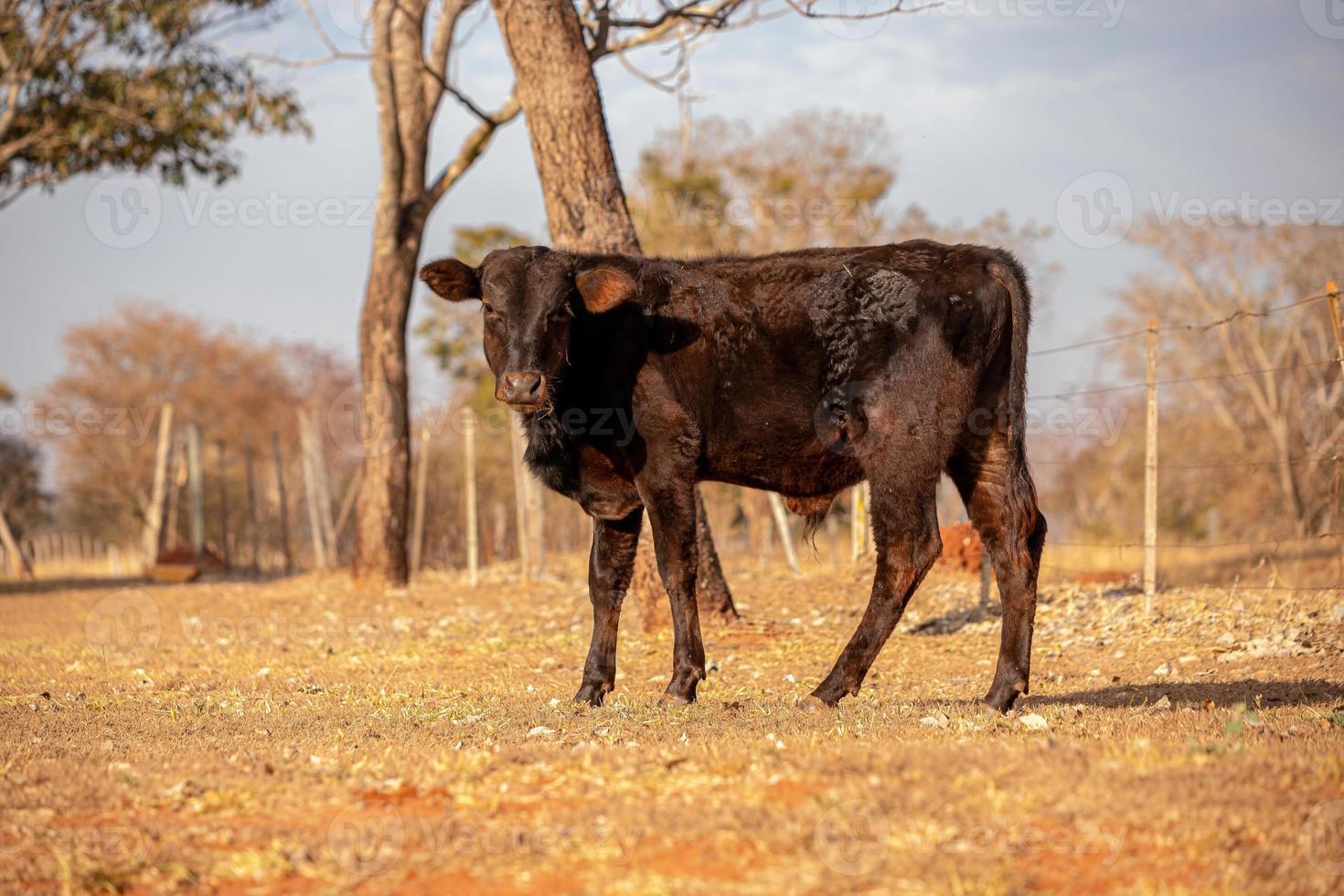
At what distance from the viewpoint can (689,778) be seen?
14.8 feet

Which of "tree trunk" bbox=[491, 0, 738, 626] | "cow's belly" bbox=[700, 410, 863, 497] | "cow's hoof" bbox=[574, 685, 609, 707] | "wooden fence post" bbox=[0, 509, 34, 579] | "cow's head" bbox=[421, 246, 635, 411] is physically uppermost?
"tree trunk" bbox=[491, 0, 738, 626]

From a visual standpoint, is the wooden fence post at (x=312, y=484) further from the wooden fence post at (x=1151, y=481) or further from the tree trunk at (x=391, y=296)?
the wooden fence post at (x=1151, y=481)

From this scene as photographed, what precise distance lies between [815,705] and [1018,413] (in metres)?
1.94

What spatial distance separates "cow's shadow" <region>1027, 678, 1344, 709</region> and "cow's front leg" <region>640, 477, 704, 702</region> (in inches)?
74.2

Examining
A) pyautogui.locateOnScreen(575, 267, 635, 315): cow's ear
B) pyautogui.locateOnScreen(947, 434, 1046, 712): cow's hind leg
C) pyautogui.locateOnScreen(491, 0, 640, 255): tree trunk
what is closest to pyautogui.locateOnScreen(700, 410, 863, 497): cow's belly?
pyautogui.locateOnScreen(947, 434, 1046, 712): cow's hind leg

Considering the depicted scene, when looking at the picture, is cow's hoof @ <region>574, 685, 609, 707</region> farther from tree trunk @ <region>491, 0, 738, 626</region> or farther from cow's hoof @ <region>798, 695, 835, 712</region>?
tree trunk @ <region>491, 0, 738, 626</region>

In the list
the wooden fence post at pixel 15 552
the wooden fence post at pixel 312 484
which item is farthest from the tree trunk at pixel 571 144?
the wooden fence post at pixel 15 552

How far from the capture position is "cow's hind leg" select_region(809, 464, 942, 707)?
21.2 feet

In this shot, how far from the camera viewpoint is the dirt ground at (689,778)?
11.9 ft

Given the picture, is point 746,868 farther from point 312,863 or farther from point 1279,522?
point 1279,522

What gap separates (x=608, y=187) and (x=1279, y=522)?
25.3 metres

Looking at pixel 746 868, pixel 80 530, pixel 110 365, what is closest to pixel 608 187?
pixel 746 868

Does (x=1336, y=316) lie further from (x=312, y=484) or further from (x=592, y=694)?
(x=312, y=484)

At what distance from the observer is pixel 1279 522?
30.3m
